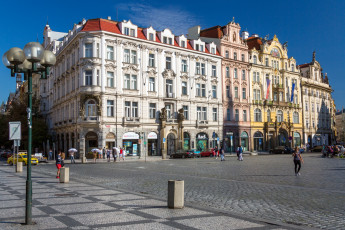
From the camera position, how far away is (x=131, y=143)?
2016 inches

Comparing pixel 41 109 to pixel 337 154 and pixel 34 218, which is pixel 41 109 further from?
pixel 34 218

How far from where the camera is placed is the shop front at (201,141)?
5875 centimetres

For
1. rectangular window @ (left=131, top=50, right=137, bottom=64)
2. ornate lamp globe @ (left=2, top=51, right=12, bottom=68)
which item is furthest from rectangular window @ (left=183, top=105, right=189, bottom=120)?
ornate lamp globe @ (left=2, top=51, right=12, bottom=68)

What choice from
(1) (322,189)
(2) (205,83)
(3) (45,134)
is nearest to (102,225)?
(1) (322,189)

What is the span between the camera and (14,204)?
1173 centimetres

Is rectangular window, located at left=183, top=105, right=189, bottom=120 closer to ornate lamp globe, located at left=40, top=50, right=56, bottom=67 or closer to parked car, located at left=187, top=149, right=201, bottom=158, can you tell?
parked car, located at left=187, top=149, right=201, bottom=158

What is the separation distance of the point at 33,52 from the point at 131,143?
42.6 meters

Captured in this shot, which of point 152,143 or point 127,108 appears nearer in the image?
point 127,108

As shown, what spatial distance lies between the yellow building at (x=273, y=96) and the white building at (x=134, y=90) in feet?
33.3

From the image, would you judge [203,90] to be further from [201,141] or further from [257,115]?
[257,115]

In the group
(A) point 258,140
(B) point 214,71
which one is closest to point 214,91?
(B) point 214,71

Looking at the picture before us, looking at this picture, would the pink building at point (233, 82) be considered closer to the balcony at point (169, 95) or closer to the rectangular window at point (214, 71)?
the rectangular window at point (214, 71)

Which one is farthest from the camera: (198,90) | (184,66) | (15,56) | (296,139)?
(296,139)

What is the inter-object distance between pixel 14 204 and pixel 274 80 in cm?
6621
